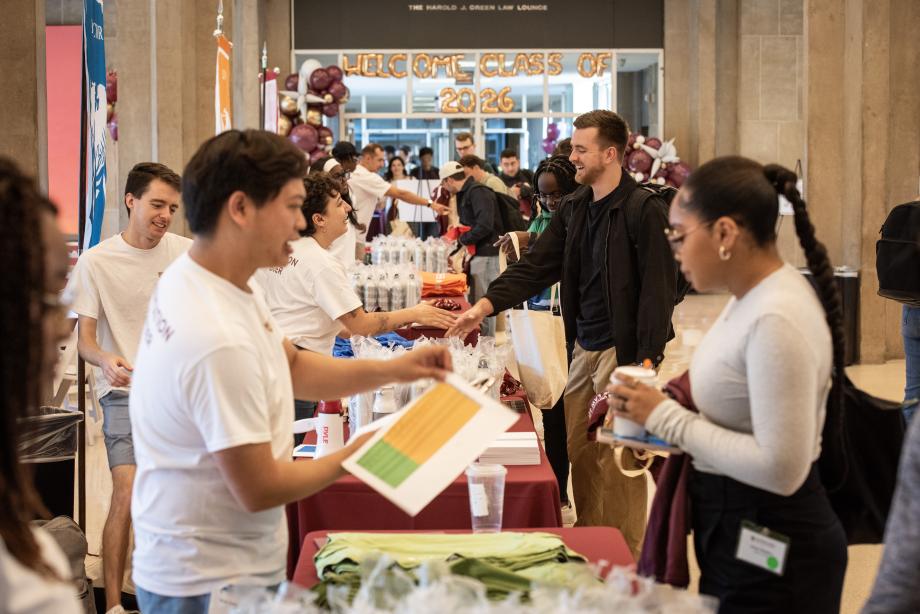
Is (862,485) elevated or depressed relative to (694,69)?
depressed

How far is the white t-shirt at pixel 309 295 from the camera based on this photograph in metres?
4.29

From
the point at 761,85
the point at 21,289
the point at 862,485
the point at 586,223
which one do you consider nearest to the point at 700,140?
the point at 761,85

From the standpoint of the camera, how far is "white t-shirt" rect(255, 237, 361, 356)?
4293 millimetres

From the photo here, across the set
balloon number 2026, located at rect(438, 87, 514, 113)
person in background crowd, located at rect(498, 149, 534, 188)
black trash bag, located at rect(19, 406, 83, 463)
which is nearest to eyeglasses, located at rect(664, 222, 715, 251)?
black trash bag, located at rect(19, 406, 83, 463)

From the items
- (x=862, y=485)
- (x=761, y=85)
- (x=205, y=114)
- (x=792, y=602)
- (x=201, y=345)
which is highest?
(x=761, y=85)

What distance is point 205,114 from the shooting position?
32.9 feet

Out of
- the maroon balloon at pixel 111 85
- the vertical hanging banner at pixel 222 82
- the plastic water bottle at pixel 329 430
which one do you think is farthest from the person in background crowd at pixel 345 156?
the plastic water bottle at pixel 329 430

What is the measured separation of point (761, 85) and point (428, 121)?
601 centimetres

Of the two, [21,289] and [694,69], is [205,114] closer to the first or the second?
[21,289]

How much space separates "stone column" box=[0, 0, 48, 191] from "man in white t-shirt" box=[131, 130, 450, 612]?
3.99 m

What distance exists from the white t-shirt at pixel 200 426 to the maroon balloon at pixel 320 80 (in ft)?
45.4

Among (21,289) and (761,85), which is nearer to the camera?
(21,289)

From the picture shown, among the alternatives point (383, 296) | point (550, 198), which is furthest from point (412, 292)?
point (550, 198)

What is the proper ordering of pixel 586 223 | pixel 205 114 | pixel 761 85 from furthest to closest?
pixel 761 85 < pixel 205 114 < pixel 586 223
